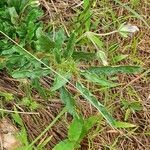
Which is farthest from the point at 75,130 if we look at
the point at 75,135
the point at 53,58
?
the point at 53,58

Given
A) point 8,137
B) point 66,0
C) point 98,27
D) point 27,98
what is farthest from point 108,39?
point 8,137

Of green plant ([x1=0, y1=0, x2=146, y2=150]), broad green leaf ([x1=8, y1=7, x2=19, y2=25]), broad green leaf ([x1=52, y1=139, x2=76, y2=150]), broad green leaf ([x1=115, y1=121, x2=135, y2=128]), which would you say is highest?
broad green leaf ([x1=8, y1=7, x2=19, y2=25])

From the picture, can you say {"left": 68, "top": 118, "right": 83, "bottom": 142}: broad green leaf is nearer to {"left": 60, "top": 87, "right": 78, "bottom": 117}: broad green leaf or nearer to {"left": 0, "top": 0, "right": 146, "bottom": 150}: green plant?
{"left": 0, "top": 0, "right": 146, "bottom": 150}: green plant

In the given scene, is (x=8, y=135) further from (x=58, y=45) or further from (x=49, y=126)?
(x=58, y=45)

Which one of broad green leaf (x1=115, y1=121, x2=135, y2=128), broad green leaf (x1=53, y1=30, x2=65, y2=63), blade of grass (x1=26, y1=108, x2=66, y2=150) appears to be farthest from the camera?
broad green leaf (x1=115, y1=121, x2=135, y2=128)

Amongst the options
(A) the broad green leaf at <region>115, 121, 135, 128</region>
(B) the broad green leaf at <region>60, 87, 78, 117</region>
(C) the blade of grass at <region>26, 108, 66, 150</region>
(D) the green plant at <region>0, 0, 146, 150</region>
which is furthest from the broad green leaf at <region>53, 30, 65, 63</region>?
(A) the broad green leaf at <region>115, 121, 135, 128</region>

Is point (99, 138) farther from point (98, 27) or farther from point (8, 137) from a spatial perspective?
point (98, 27)

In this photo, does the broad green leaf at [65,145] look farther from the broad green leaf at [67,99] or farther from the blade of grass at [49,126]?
the broad green leaf at [67,99]
